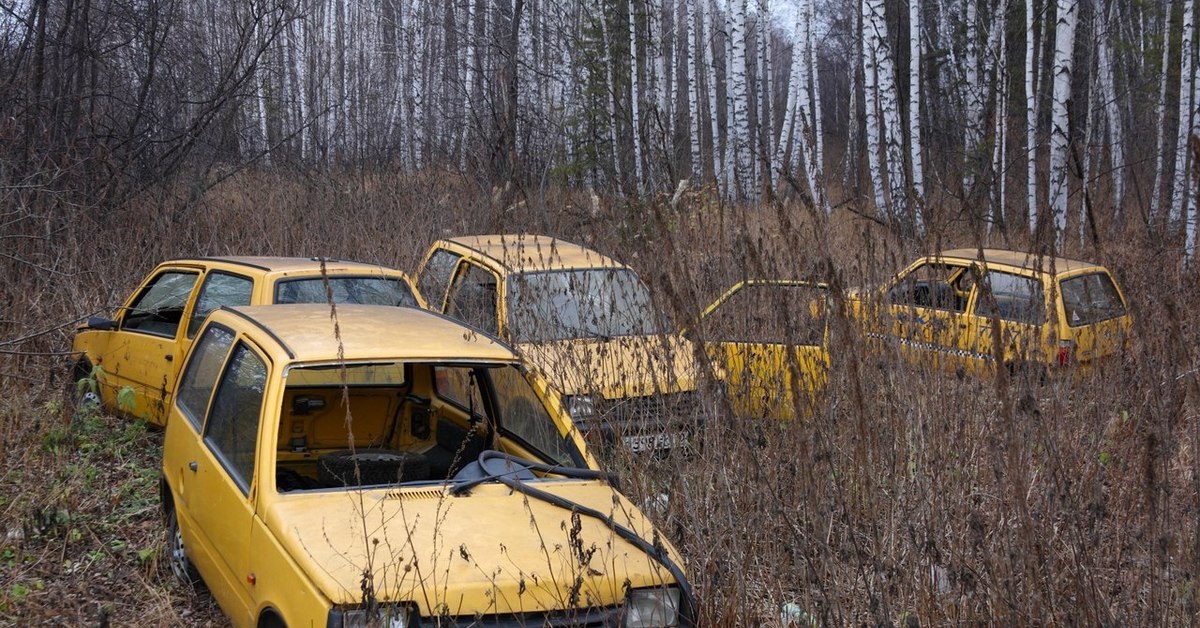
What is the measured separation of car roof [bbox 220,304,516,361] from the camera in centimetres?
461

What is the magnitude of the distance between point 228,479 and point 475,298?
4038 mm

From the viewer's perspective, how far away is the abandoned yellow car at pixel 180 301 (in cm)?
743

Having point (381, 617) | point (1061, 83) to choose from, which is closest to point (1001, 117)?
point (1061, 83)

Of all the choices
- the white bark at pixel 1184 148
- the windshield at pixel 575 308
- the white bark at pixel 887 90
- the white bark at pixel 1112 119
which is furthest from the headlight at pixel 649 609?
the white bark at pixel 1112 119

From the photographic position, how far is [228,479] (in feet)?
14.7

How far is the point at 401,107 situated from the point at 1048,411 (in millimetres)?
24200

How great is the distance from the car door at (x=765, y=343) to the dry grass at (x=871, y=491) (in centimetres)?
18

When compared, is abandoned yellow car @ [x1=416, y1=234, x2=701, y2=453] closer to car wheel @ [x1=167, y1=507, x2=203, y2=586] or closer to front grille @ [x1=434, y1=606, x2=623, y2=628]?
front grille @ [x1=434, y1=606, x2=623, y2=628]

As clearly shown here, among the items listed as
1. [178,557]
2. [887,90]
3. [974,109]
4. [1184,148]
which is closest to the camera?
[178,557]

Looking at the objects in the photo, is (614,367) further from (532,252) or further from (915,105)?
(915,105)

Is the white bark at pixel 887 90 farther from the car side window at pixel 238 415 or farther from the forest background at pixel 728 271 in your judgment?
the car side window at pixel 238 415

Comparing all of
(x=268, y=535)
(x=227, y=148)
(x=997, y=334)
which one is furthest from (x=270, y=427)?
(x=227, y=148)

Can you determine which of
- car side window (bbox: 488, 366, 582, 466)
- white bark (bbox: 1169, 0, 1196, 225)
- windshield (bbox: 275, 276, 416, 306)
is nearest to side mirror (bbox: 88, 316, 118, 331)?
windshield (bbox: 275, 276, 416, 306)

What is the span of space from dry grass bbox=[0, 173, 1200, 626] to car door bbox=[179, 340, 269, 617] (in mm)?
357
